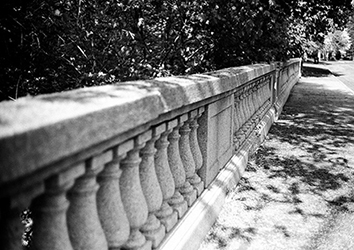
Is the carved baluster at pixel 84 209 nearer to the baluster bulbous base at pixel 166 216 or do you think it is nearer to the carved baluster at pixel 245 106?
the baluster bulbous base at pixel 166 216

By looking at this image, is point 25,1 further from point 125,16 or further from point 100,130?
point 100,130

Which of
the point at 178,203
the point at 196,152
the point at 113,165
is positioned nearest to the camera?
the point at 113,165

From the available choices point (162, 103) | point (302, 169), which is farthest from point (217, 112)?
point (302, 169)

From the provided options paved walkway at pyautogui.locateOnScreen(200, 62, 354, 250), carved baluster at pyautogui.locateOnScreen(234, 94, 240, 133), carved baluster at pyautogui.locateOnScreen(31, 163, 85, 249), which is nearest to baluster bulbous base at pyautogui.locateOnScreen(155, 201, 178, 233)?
paved walkway at pyautogui.locateOnScreen(200, 62, 354, 250)

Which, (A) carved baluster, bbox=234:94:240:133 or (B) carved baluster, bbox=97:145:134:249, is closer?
(B) carved baluster, bbox=97:145:134:249

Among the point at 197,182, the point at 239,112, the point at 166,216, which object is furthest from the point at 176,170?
the point at 239,112

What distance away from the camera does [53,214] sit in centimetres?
157

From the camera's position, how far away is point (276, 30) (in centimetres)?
874

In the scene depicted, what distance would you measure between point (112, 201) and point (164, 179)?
0.76 meters

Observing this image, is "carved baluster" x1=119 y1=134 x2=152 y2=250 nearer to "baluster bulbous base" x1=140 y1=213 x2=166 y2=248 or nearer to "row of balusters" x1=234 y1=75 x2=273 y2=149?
"baluster bulbous base" x1=140 y1=213 x2=166 y2=248

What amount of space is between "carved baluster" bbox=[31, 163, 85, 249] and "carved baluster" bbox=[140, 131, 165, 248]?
2.62ft

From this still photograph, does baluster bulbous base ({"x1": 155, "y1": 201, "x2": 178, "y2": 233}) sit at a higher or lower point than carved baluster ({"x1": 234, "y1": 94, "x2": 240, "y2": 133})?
lower

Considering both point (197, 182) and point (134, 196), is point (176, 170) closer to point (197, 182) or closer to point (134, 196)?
point (197, 182)

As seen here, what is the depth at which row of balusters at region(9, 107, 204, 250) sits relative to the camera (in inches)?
62.6
